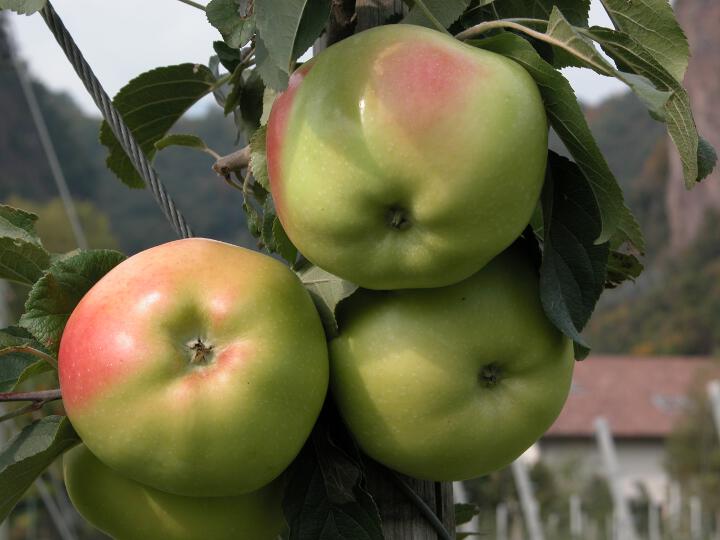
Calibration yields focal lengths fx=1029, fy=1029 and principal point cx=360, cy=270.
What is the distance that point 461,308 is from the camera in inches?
25.5

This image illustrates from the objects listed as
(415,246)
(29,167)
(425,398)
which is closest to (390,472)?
(425,398)

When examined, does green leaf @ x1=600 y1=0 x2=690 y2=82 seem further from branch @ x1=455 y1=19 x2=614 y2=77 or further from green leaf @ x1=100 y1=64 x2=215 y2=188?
green leaf @ x1=100 y1=64 x2=215 y2=188

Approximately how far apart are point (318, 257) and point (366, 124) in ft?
0.28

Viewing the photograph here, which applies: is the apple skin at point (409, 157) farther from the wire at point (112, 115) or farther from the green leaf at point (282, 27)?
the wire at point (112, 115)

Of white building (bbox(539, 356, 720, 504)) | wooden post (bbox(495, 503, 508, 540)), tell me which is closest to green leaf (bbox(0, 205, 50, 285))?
wooden post (bbox(495, 503, 508, 540))

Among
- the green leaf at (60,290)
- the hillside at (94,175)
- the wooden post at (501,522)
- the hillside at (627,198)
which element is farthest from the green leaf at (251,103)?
the hillside at (627,198)

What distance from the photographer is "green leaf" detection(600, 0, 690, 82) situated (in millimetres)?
635

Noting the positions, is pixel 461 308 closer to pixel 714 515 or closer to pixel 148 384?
pixel 148 384

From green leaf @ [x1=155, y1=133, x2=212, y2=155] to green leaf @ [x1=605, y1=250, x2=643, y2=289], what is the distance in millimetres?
378

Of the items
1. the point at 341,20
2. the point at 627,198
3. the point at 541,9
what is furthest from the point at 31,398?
the point at 627,198

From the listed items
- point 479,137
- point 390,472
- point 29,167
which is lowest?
point 29,167

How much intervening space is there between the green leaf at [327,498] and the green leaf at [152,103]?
0.38 meters

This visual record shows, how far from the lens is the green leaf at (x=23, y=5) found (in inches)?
24.7

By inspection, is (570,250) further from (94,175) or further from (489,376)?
(94,175)
